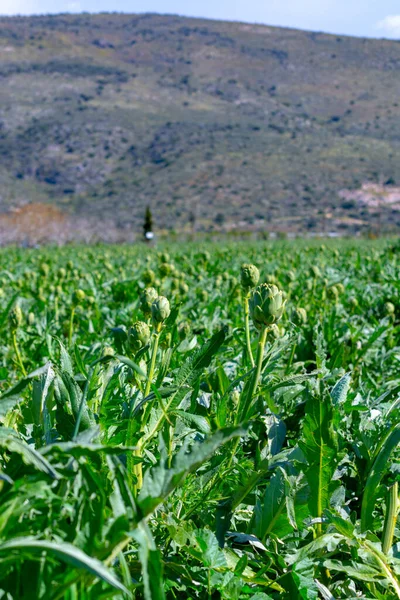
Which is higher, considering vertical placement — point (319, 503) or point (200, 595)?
point (319, 503)

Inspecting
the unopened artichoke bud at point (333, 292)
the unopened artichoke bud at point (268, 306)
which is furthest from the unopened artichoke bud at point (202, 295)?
the unopened artichoke bud at point (268, 306)

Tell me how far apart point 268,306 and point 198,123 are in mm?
77864

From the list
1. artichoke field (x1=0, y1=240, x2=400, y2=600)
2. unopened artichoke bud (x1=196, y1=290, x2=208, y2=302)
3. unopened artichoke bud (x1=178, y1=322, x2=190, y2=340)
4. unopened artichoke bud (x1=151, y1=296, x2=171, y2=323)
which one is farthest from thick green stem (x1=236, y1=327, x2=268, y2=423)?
unopened artichoke bud (x1=196, y1=290, x2=208, y2=302)

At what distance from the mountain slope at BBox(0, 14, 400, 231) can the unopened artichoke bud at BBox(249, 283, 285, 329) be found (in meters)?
47.7

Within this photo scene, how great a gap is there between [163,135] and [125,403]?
73.0 metres

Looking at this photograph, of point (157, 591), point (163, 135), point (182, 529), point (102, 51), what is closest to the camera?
point (157, 591)

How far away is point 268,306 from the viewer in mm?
1381

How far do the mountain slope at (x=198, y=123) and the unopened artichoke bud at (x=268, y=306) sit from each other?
47724mm

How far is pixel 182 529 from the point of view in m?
1.18

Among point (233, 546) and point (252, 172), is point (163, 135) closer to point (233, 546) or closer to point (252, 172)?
point (252, 172)

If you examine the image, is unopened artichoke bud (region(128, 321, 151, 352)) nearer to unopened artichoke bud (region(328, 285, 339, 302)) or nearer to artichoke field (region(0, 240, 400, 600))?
artichoke field (region(0, 240, 400, 600))

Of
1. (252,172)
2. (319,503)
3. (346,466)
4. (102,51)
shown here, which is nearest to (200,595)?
(319,503)

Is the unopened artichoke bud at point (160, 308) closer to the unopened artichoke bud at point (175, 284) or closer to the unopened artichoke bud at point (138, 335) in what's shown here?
the unopened artichoke bud at point (138, 335)

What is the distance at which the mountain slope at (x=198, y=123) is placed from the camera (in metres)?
58.0
